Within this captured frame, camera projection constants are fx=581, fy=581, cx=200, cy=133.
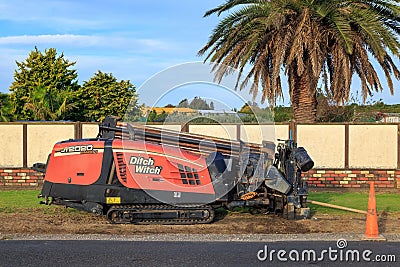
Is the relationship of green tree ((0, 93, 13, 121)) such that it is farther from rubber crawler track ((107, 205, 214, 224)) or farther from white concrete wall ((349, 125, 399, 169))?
rubber crawler track ((107, 205, 214, 224))

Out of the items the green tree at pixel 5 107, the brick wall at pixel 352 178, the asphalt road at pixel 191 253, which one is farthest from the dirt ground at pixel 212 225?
the green tree at pixel 5 107

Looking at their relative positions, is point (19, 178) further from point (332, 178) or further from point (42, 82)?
point (42, 82)

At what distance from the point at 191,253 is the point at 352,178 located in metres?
11.4

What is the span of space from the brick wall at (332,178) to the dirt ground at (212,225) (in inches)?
233

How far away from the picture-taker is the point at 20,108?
148ft

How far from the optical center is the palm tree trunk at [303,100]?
67.4ft

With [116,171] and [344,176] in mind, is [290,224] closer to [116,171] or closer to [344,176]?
[116,171]

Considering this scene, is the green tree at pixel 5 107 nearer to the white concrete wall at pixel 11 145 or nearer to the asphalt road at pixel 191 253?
the white concrete wall at pixel 11 145

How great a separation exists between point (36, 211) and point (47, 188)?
5.68 ft

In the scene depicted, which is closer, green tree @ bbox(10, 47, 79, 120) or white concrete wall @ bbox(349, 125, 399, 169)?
white concrete wall @ bbox(349, 125, 399, 169)

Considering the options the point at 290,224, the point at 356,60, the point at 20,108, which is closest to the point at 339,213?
the point at 290,224

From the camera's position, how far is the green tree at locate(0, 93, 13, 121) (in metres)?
41.6

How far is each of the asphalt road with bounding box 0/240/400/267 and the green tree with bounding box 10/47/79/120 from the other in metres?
33.2

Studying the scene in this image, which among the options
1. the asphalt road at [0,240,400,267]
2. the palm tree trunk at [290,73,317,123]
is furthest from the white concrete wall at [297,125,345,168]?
the asphalt road at [0,240,400,267]
